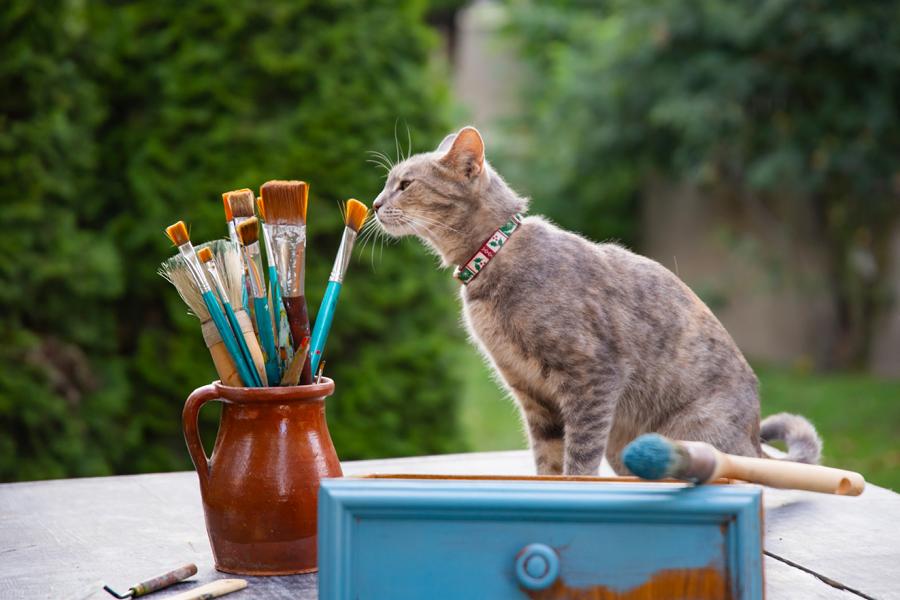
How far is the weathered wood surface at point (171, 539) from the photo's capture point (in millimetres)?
1128

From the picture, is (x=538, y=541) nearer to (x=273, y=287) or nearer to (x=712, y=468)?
(x=712, y=468)

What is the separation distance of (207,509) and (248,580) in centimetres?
9

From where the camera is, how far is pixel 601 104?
552cm

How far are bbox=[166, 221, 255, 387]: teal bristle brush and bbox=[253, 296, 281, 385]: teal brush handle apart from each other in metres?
0.02

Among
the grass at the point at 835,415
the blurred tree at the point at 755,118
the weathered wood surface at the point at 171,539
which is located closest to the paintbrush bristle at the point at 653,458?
the weathered wood surface at the point at 171,539

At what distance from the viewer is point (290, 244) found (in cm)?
112

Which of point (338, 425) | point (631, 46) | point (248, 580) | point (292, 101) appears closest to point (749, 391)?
point (248, 580)

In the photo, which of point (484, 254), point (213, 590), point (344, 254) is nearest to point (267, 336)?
point (344, 254)

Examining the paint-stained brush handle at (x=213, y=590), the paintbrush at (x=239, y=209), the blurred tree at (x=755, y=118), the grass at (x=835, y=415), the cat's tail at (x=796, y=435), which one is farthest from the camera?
the blurred tree at (x=755, y=118)

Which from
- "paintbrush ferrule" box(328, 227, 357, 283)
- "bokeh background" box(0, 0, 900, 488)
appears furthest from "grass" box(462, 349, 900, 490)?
"paintbrush ferrule" box(328, 227, 357, 283)

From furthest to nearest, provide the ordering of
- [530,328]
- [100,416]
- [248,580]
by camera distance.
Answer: [100,416], [530,328], [248,580]

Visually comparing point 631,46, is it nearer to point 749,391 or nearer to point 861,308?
point 861,308

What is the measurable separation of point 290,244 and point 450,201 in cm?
41

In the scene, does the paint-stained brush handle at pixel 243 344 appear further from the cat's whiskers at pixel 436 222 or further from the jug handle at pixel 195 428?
the cat's whiskers at pixel 436 222
